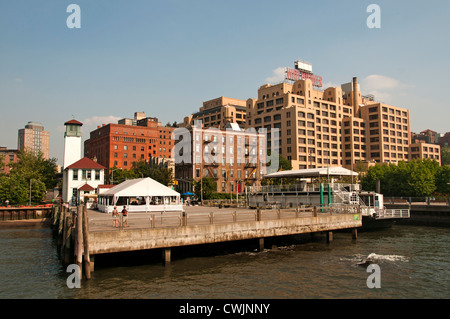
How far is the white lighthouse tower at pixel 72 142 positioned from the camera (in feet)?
267

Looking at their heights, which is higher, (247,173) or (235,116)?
(235,116)

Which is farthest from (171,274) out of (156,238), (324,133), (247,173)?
(324,133)

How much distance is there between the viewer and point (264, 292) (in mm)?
17859

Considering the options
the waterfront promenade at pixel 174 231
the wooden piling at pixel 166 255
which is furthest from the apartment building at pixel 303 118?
the wooden piling at pixel 166 255

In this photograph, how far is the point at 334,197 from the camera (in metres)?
41.8

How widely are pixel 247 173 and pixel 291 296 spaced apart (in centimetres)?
7974

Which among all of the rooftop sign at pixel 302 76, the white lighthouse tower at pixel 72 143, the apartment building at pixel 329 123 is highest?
the rooftop sign at pixel 302 76

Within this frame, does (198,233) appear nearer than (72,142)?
Yes

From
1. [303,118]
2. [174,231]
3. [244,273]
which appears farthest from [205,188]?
[244,273]

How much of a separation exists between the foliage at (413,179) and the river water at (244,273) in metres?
43.1

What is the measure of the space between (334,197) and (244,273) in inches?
941

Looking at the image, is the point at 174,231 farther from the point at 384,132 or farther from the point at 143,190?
the point at 384,132

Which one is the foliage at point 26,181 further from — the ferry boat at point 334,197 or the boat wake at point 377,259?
the boat wake at point 377,259

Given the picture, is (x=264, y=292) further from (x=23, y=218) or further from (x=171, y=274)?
(x=23, y=218)
